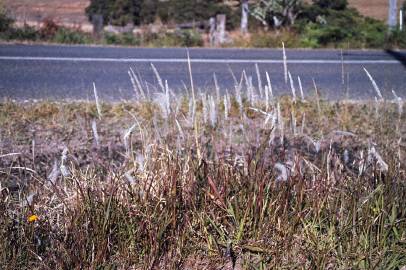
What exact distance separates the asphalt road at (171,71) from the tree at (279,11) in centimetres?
709

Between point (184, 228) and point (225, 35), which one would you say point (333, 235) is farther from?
point (225, 35)

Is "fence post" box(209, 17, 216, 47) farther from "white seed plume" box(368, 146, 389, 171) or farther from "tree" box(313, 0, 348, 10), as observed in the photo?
"white seed plume" box(368, 146, 389, 171)

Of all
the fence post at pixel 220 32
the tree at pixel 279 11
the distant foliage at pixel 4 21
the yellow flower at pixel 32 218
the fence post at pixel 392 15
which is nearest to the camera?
the yellow flower at pixel 32 218

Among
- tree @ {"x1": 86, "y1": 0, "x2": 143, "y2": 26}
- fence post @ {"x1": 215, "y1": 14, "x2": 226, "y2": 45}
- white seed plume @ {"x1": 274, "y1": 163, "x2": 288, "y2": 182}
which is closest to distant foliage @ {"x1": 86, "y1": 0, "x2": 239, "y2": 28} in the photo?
tree @ {"x1": 86, "y1": 0, "x2": 143, "y2": 26}

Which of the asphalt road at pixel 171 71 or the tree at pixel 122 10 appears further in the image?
the tree at pixel 122 10

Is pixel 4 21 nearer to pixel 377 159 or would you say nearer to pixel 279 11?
pixel 279 11

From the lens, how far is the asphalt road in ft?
20.5

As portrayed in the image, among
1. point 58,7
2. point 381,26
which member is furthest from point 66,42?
point 58,7

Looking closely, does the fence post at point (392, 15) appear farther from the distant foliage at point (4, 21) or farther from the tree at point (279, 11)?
the distant foliage at point (4, 21)

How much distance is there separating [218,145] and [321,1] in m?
18.7

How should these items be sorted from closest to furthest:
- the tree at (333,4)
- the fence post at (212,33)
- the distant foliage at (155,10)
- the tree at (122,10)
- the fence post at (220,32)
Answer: the fence post at (220,32) → the fence post at (212,33) → the tree at (333,4) → the distant foliage at (155,10) → the tree at (122,10)

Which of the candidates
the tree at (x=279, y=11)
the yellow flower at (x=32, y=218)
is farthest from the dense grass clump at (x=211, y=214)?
the tree at (x=279, y=11)

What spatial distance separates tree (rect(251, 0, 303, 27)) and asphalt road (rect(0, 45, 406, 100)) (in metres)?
7.09

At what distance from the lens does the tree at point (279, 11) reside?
18155mm
